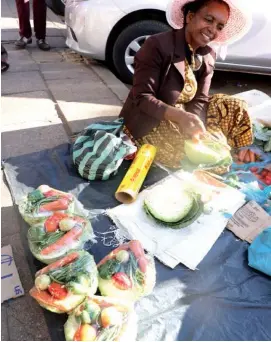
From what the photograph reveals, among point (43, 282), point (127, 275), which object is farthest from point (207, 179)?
point (43, 282)

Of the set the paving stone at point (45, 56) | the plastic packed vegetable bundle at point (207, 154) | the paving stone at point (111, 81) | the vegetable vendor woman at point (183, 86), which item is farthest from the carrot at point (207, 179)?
the paving stone at point (45, 56)

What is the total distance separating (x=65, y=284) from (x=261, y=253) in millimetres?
978

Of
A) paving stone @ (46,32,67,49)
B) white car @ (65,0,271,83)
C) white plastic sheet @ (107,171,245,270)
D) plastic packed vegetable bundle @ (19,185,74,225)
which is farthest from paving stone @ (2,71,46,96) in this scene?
white plastic sheet @ (107,171,245,270)

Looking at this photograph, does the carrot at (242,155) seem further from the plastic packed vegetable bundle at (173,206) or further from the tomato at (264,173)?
the plastic packed vegetable bundle at (173,206)

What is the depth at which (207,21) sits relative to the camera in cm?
198

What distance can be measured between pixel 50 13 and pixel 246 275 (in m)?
6.43

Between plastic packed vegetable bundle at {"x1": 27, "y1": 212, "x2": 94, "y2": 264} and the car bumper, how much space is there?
2.41 metres

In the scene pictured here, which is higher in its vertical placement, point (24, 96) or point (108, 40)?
point (108, 40)

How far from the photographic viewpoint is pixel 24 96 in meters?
3.27

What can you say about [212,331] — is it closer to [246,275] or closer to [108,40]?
[246,275]

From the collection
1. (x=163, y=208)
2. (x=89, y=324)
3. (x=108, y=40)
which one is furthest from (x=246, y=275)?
(x=108, y=40)

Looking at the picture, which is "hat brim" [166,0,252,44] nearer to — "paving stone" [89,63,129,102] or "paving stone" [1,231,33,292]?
"paving stone" [89,63,129,102]

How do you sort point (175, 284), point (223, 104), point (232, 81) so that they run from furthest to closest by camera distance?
point (232, 81) < point (223, 104) < point (175, 284)

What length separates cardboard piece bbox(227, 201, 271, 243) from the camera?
1976mm
